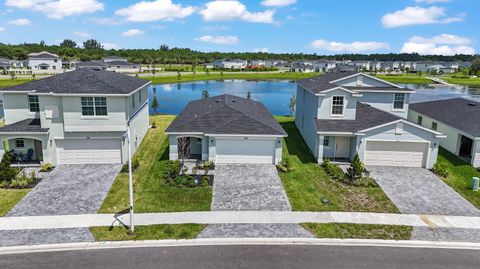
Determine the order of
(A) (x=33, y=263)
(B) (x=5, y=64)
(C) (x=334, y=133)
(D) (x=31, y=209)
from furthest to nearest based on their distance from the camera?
(B) (x=5, y=64)
(C) (x=334, y=133)
(D) (x=31, y=209)
(A) (x=33, y=263)

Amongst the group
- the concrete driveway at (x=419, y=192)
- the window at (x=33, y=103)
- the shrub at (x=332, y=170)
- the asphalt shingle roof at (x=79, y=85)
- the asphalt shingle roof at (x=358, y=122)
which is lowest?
the concrete driveway at (x=419, y=192)

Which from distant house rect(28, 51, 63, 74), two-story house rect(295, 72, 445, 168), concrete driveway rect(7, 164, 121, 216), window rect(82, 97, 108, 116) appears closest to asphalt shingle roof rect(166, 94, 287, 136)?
two-story house rect(295, 72, 445, 168)

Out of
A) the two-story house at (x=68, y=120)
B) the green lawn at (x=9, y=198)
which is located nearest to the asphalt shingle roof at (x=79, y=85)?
the two-story house at (x=68, y=120)

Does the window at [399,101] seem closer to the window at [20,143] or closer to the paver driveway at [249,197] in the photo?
the paver driveway at [249,197]

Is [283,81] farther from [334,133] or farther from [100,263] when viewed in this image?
[100,263]

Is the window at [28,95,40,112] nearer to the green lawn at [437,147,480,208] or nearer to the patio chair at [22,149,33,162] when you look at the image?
the patio chair at [22,149,33,162]

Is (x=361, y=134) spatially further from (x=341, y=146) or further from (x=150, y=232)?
(x=150, y=232)

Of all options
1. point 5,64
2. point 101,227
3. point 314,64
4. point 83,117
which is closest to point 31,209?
point 101,227
